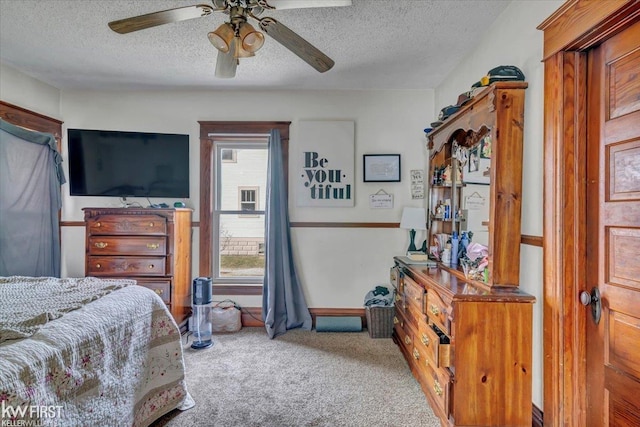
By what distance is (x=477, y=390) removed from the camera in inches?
65.4

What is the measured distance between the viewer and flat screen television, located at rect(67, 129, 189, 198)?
10.7 feet

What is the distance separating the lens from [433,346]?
1.88 m

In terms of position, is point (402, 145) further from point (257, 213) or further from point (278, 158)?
point (257, 213)

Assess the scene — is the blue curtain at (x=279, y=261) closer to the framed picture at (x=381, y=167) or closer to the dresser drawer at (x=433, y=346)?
the framed picture at (x=381, y=167)

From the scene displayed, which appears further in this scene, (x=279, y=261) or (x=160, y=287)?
(x=279, y=261)

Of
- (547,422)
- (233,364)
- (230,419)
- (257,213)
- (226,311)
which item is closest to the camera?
(547,422)

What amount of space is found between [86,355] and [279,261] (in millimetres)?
2064

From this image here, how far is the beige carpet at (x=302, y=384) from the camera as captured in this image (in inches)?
75.2

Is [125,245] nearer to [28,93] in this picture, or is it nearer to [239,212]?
[239,212]

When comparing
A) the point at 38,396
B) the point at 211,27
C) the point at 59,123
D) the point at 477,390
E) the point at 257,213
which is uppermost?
the point at 211,27

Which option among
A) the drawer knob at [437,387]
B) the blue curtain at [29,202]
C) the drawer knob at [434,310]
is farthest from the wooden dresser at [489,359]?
the blue curtain at [29,202]

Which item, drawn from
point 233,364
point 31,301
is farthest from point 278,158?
point 31,301

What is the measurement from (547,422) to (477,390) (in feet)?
1.10

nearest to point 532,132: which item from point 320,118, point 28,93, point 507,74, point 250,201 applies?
point 507,74
